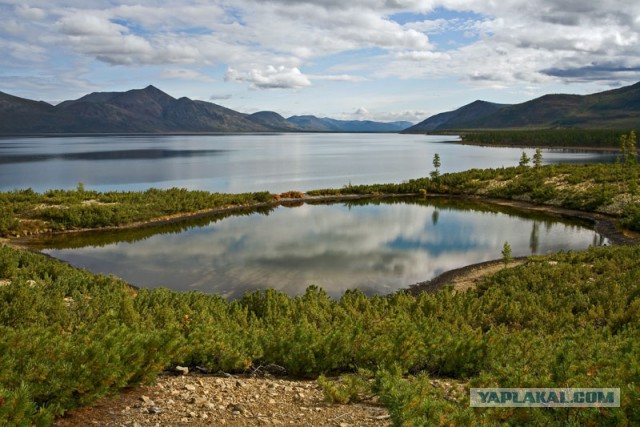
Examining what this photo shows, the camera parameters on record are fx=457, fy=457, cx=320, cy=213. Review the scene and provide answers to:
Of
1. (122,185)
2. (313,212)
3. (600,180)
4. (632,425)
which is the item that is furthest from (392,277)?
(122,185)

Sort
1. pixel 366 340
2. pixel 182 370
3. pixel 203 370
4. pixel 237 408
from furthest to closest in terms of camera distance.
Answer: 1. pixel 366 340
2. pixel 203 370
3. pixel 182 370
4. pixel 237 408

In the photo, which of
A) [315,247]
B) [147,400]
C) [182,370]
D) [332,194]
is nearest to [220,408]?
[147,400]

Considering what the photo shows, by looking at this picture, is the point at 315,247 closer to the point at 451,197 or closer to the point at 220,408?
the point at 220,408

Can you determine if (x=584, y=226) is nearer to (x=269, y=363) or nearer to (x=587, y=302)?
(x=587, y=302)

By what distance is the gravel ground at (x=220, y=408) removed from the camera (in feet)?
23.4

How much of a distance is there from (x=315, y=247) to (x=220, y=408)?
25322 mm

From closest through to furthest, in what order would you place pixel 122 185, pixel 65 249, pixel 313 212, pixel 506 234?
pixel 65 249
pixel 506 234
pixel 313 212
pixel 122 185

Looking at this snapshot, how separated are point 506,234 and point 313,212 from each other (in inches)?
774

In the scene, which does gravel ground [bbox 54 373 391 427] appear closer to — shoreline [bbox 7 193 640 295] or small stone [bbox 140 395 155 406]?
small stone [bbox 140 395 155 406]

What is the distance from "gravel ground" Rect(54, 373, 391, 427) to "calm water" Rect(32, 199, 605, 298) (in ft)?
48.6

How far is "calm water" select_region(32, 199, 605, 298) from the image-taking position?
25.9m

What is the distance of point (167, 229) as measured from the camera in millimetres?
40375

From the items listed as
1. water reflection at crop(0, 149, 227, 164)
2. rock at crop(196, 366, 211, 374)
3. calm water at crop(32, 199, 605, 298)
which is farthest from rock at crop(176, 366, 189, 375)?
water reflection at crop(0, 149, 227, 164)

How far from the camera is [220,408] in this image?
25.0 feet
